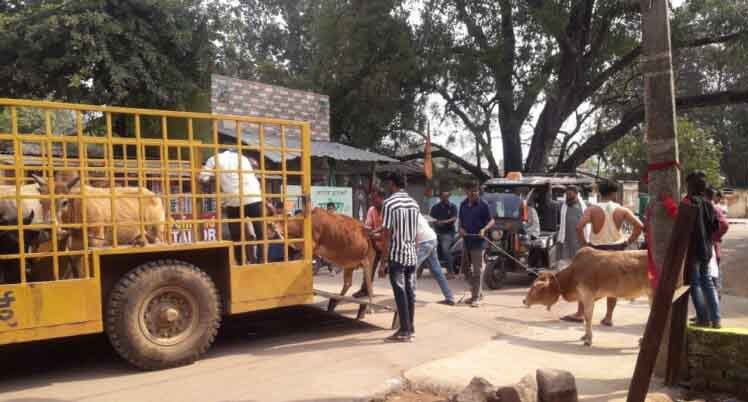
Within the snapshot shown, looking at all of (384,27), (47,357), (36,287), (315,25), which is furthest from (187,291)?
(315,25)

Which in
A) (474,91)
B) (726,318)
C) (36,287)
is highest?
(474,91)

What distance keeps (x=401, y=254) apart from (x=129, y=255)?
2709 mm

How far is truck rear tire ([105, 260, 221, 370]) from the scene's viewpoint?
4.89m

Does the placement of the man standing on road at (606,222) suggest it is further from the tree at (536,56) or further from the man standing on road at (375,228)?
the tree at (536,56)

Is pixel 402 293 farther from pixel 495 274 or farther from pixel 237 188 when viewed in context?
pixel 495 274

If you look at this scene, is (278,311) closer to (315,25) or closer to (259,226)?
(259,226)

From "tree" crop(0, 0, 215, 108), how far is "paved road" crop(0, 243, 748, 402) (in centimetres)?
982

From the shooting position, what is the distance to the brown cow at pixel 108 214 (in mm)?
4957

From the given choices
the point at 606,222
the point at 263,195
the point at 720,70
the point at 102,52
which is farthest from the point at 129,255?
the point at 720,70

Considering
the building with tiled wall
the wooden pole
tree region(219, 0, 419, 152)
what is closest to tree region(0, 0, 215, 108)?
the building with tiled wall

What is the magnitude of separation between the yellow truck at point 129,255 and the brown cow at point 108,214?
10mm

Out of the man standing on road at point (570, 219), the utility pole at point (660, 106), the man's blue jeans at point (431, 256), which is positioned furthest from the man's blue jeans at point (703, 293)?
the man standing on road at point (570, 219)

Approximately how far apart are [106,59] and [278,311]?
971 centimetres

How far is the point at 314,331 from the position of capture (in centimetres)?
660
